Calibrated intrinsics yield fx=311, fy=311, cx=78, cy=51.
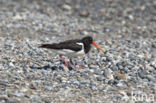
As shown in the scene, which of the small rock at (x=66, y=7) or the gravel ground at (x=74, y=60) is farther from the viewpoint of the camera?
the small rock at (x=66, y=7)

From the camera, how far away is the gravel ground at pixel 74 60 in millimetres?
9906

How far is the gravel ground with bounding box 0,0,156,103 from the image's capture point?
9.91 meters

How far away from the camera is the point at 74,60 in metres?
13.5

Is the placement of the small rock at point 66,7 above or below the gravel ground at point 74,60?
above

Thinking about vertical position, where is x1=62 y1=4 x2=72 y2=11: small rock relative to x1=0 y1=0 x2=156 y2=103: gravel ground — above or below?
above

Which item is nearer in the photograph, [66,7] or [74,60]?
[74,60]

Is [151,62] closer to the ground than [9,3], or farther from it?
closer to the ground

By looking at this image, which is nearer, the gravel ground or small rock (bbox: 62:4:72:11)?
the gravel ground

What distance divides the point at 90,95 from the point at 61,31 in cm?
1090

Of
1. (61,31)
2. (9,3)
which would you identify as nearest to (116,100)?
(61,31)

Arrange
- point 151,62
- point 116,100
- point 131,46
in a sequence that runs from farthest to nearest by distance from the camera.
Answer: point 131,46, point 151,62, point 116,100

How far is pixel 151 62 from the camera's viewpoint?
13.7m

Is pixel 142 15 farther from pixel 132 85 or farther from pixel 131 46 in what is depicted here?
pixel 132 85

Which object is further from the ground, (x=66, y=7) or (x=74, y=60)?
(x=66, y=7)
